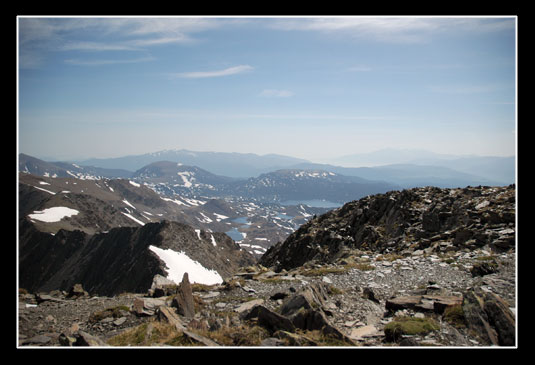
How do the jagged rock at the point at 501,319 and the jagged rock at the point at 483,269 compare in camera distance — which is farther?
the jagged rock at the point at 483,269

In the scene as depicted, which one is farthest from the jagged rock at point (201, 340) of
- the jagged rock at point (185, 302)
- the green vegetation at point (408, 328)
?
the green vegetation at point (408, 328)

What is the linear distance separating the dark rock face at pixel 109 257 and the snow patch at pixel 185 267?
2.92m

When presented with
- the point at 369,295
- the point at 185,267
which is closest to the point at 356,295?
the point at 369,295

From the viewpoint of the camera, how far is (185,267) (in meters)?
109

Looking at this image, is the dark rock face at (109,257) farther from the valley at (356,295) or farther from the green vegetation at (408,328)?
the green vegetation at (408,328)

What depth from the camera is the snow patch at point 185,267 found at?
10370cm

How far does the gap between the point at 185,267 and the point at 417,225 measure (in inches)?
3754

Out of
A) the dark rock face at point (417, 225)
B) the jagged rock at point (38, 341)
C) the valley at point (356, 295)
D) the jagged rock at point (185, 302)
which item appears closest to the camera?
the valley at point (356, 295)

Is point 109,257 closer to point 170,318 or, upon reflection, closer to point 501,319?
point 170,318

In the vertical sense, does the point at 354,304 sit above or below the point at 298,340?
below

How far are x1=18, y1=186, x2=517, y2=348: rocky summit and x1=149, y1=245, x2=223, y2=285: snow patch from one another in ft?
287

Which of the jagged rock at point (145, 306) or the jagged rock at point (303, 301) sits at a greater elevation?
the jagged rock at point (303, 301)
